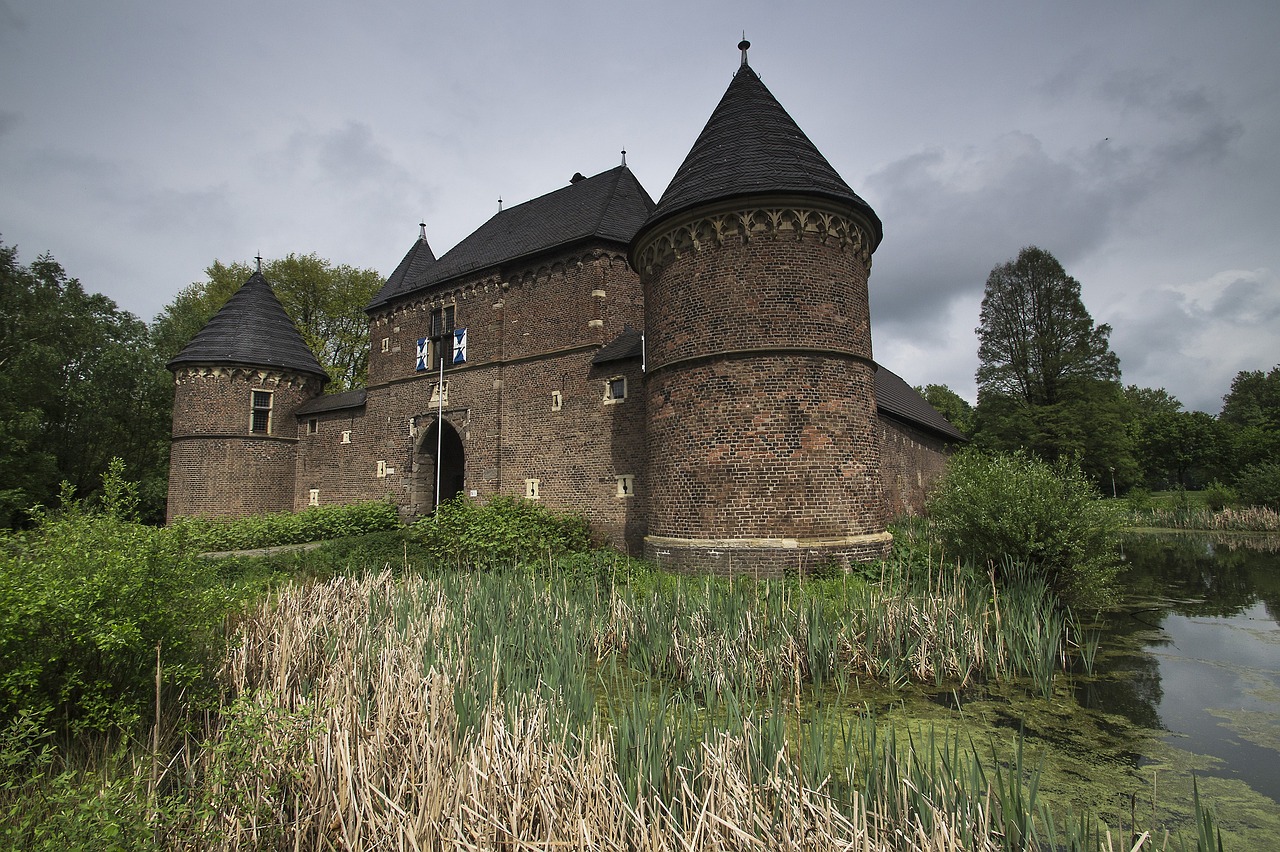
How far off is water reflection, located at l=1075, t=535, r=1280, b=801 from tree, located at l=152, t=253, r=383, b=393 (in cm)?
2886

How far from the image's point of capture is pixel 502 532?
12.2m

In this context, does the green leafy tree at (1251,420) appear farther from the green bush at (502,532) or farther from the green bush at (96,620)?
the green bush at (96,620)

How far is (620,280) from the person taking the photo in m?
15.1

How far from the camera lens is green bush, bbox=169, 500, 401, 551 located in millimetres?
15719

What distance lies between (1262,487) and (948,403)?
97.8 feet

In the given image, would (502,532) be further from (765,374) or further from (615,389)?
(765,374)

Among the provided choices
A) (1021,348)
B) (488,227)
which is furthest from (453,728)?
(1021,348)

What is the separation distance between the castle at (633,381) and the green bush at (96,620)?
270 inches

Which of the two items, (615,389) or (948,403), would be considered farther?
(948,403)

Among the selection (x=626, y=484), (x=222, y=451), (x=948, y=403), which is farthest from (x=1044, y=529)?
(x=948, y=403)

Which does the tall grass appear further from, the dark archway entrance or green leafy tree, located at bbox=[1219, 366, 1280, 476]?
green leafy tree, located at bbox=[1219, 366, 1280, 476]

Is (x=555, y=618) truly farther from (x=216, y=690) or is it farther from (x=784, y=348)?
(x=784, y=348)

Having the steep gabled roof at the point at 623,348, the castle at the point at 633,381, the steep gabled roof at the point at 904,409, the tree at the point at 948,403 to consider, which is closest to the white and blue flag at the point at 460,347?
the castle at the point at 633,381

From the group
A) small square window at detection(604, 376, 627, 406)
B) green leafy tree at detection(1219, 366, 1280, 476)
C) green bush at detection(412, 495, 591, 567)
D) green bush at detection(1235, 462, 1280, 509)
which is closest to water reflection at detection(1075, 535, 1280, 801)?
green bush at detection(412, 495, 591, 567)
